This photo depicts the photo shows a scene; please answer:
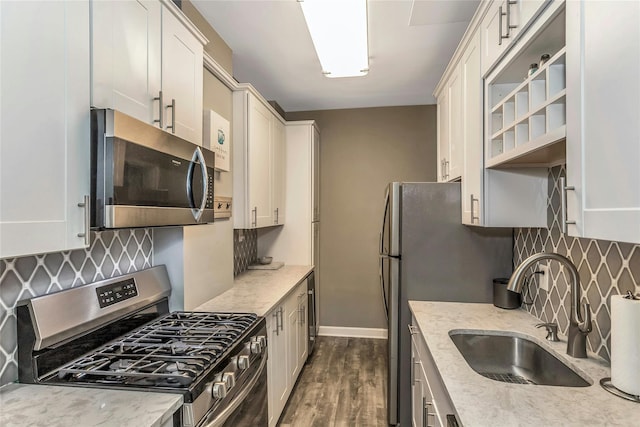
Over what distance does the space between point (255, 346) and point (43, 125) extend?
3.80ft

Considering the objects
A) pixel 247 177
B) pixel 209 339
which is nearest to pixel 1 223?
pixel 209 339

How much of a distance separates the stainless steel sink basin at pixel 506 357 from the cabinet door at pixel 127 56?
1.70 meters

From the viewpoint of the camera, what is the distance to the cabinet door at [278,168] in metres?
3.36

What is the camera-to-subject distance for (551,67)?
3.92ft

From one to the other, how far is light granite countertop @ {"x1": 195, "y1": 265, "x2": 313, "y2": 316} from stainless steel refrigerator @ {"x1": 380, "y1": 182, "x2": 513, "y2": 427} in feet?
2.61

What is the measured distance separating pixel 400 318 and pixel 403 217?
0.64m

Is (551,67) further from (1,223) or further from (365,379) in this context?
(365,379)

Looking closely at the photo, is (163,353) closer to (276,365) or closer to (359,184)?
(276,365)

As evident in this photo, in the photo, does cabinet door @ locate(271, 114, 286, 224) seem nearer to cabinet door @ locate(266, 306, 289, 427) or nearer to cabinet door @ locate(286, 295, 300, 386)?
cabinet door @ locate(286, 295, 300, 386)

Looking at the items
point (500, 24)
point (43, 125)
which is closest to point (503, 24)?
point (500, 24)

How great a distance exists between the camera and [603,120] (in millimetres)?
875

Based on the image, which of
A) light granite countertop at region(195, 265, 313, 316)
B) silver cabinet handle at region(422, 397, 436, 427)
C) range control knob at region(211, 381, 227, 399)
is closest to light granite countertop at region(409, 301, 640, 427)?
silver cabinet handle at region(422, 397, 436, 427)

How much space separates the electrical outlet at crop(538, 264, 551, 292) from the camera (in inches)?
70.1

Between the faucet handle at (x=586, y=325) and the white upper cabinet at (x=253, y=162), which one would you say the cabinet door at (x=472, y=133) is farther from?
the white upper cabinet at (x=253, y=162)
